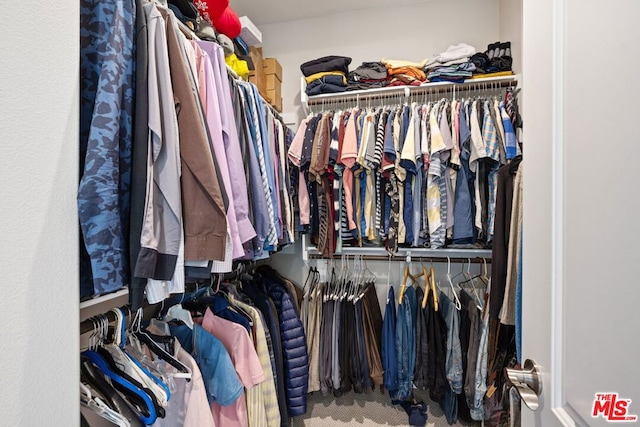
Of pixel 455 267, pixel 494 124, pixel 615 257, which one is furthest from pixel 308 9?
pixel 615 257

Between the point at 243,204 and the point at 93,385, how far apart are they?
621 millimetres

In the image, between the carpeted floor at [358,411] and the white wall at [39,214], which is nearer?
the white wall at [39,214]

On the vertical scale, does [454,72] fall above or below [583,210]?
above

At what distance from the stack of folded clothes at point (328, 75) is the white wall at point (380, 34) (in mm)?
324

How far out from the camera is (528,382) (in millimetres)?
592

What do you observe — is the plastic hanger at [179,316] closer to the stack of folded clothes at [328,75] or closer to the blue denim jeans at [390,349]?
the blue denim jeans at [390,349]

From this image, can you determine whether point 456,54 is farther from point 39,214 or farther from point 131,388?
point 131,388

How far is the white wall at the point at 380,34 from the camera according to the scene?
205 centimetres

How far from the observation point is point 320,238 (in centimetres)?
187

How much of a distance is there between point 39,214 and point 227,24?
130 cm

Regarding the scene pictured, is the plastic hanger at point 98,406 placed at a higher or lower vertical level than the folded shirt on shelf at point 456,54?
lower

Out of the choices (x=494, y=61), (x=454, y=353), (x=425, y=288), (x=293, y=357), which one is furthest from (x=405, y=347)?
(x=494, y=61)

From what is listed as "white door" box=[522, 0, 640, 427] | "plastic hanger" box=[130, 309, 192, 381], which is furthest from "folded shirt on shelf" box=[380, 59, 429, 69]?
"plastic hanger" box=[130, 309, 192, 381]

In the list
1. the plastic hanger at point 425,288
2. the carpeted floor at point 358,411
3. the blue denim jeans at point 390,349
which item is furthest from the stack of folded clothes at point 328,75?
the carpeted floor at point 358,411
